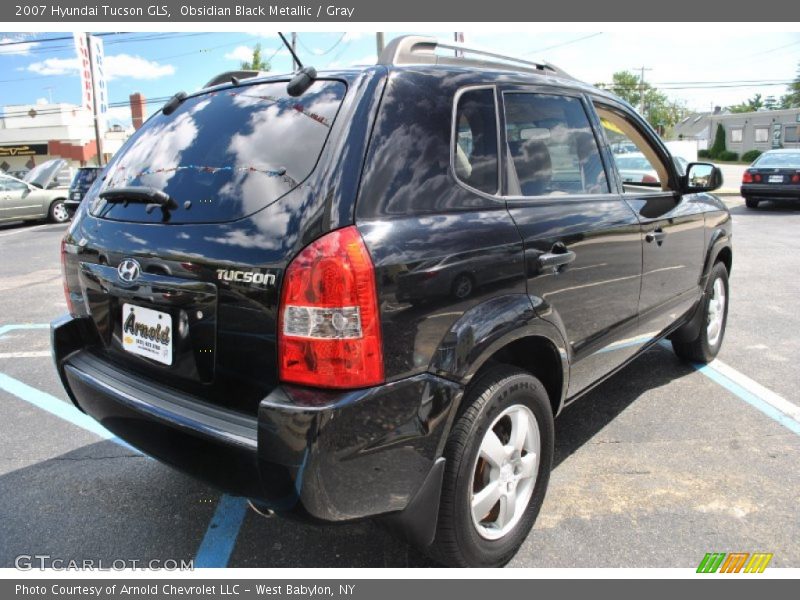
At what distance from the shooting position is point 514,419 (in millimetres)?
2402

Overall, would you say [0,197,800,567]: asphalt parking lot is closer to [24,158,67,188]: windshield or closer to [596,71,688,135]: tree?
[24,158,67,188]: windshield

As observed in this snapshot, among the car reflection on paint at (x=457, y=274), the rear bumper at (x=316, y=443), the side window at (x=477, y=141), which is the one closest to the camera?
the rear bumper at (x=316, y=443)

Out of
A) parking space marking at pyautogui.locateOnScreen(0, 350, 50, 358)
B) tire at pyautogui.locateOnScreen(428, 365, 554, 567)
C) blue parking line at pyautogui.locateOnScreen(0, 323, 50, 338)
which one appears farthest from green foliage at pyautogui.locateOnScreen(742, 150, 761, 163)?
tire at pyautogui.locateOnScreen(428, 365, 554, 567)

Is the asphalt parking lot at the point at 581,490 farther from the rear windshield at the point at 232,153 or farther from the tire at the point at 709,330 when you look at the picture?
the rear windshield at the point at 232,153

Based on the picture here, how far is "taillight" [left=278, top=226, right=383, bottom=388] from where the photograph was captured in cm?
183

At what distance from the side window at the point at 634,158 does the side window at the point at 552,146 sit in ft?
1.28

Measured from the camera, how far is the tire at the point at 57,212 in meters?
16.9

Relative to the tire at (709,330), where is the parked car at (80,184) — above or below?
above

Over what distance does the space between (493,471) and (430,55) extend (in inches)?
65.1

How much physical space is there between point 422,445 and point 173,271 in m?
1.02

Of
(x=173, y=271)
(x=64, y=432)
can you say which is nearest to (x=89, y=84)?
(x=64, y=432)

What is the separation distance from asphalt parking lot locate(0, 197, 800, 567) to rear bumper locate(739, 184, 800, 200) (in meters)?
12.5

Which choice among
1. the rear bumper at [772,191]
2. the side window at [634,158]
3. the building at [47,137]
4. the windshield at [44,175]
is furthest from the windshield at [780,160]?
the building at [47,137]

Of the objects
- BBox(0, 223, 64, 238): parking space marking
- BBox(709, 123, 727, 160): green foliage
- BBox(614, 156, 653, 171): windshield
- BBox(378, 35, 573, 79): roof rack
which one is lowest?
BBox(0, 223, 64, 238): parking space marking
